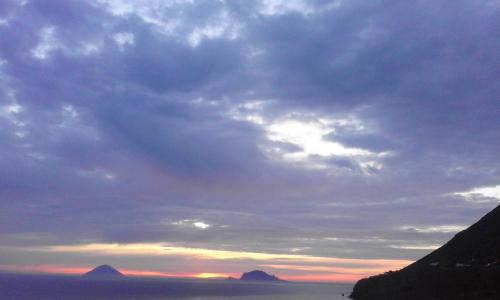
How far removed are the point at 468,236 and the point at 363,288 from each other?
48.0 metres

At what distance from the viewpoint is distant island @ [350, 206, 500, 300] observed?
112938 mm

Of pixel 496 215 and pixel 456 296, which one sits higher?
pixel 496 215

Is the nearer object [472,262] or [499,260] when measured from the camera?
[499,260]

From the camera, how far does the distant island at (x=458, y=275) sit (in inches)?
4446

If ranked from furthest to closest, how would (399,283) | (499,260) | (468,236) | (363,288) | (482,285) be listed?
(363,288), (468,236), (399,283), (499,260), (482,285)

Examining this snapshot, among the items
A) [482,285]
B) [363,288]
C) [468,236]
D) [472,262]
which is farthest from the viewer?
[363,288]

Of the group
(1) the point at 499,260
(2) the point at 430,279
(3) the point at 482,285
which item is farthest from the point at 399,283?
(3) the point at 482,285

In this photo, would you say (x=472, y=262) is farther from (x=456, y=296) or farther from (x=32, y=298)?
(x=32, y=298)

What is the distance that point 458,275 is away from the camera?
12612 centimetres

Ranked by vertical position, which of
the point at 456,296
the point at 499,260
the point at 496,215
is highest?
the point at 496,215

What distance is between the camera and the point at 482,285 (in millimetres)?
110938

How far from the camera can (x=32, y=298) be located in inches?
7835

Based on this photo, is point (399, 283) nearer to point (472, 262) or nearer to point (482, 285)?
point (472, 262)

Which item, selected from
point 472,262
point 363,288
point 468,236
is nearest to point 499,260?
point 472,262
